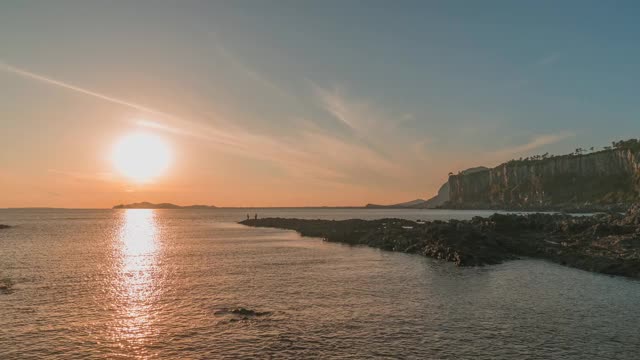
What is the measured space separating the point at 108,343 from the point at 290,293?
15.7 m

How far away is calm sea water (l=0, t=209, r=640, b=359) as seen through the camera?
23.1 meters

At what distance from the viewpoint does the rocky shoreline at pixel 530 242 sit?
5081cm

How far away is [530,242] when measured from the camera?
67.4 m

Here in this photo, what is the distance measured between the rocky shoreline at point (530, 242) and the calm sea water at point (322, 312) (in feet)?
12.0

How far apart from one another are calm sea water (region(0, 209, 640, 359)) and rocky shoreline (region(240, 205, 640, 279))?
3.65 metres

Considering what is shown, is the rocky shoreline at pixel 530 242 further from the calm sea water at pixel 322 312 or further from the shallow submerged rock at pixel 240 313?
the shallow submerged rock at pixel 240 313

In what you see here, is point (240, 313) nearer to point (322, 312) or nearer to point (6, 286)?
point (322, 312)

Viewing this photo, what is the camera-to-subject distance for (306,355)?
22.1 metres

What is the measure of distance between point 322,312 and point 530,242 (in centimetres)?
4828

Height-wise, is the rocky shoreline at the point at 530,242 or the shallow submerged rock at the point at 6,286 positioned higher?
the rocky shoreline at the point at 530,242

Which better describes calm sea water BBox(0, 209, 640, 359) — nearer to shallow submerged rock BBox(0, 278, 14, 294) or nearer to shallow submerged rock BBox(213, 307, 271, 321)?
shallow submerged rock BBox(213, 307, 271, 321)

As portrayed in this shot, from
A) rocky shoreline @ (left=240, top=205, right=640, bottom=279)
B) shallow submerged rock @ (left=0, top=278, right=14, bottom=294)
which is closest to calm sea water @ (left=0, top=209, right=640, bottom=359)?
shallow submerged rock @ (left=0, top=278, right=14, bottom=294)

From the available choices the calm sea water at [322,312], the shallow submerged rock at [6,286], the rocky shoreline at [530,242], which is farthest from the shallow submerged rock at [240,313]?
the rocky shoreline at [530,242]

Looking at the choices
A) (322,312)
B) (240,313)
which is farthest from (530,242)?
(240,313)
